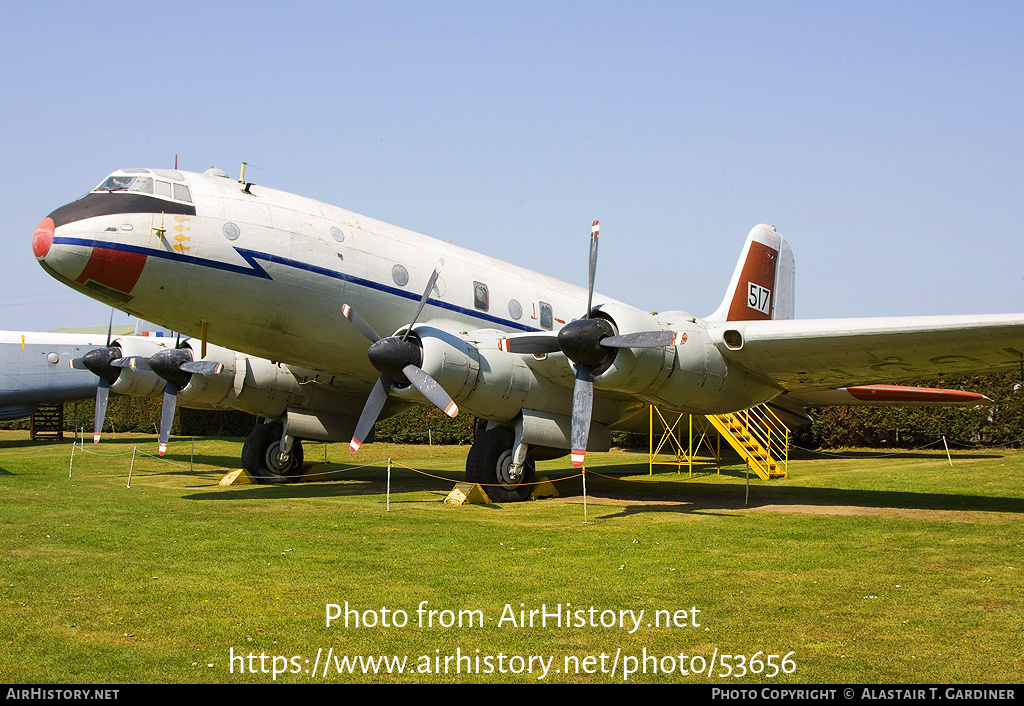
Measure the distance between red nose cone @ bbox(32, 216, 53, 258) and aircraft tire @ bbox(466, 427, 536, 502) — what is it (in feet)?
24.7

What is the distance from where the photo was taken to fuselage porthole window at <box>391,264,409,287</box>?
48.6ft

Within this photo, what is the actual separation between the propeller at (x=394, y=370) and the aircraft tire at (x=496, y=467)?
73.7 inches

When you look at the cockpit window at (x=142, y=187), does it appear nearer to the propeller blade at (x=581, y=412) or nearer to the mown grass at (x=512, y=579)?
the mown grass at (x=512, y=579)

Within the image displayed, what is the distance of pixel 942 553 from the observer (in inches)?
356

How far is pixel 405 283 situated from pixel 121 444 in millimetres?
22940

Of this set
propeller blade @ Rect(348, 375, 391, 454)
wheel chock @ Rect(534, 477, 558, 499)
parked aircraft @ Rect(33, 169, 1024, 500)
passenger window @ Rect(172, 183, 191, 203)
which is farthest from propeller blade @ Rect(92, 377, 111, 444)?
wheel chock @ Rect(534, 477, 558, 499)

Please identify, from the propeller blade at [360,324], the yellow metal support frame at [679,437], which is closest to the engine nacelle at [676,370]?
the propeller blade at [360,324]

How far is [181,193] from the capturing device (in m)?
13.0

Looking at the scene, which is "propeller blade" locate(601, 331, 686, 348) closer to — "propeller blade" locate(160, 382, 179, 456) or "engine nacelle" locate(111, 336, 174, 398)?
"propeller blade" locate(160, 382, 179, 456)

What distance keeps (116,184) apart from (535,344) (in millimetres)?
7119

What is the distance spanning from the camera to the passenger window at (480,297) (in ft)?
52.7

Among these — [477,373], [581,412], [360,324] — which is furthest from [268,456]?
[581,412]

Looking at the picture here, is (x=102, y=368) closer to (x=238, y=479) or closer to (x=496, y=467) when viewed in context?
(x=238, y=479)

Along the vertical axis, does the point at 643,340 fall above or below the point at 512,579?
above
